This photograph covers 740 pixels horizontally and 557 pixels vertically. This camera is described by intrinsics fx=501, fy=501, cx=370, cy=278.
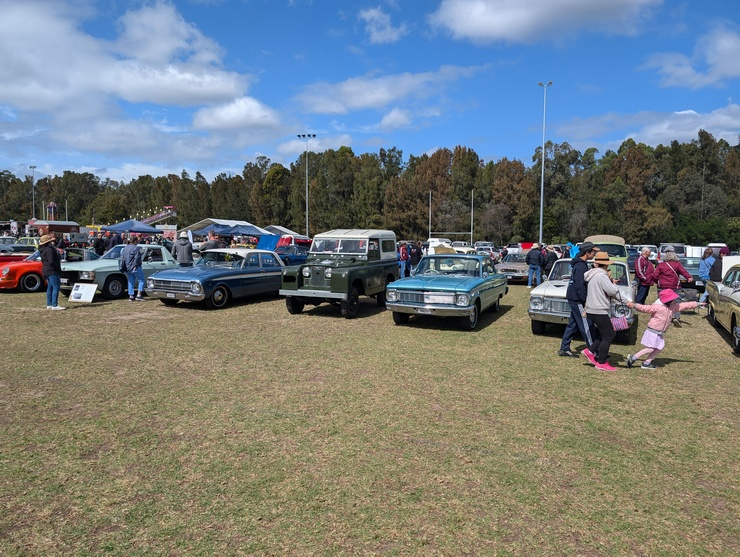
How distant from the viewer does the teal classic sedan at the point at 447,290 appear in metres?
9.73

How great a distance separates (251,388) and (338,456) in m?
2.28

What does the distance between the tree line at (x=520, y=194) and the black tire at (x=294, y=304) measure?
45422 millimetres

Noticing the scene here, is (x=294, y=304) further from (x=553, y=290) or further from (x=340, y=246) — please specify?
(x=553, y=290)

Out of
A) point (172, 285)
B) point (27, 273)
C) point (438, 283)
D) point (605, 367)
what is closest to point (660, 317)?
point (605, 367)

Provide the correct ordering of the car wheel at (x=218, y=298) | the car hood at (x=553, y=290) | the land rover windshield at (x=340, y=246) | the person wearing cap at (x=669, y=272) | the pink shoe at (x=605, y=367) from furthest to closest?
the land rover windshield at (x=340, y=246) < the car wheel at (x=218, y=298) < the person wearing cap at (x=669, y=272) < the car hood at (x=553, y=290) < the pink shoe at (x=605, y=367)

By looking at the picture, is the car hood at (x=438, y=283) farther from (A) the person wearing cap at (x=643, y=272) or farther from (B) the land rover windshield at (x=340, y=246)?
(A) the person wearing cap at (x=643, y=272)

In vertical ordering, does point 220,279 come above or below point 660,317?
above

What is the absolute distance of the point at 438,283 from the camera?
10148 mm

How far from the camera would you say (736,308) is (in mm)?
8711

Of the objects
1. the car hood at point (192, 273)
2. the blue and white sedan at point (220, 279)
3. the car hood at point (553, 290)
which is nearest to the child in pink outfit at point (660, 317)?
the car hood at point (553, 290)

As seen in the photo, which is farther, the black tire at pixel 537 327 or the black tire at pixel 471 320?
the black tire at pixel 471 320

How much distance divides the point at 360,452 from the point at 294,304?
7.88 meters

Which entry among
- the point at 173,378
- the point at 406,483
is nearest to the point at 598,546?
the point at 406,483

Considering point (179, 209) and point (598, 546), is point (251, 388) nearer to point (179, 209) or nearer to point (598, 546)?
point (598, 546)
